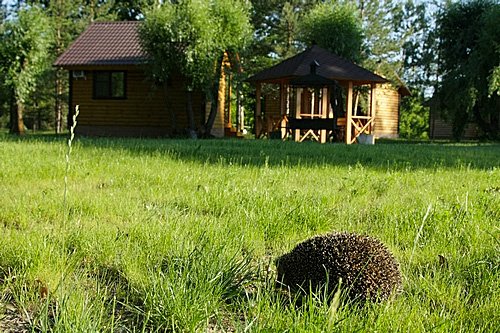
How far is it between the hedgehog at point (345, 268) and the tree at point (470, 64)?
853 inches

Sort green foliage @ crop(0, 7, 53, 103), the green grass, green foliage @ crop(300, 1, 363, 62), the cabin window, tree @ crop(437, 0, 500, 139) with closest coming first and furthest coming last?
the green grass → tree @ crop(437, 0, 500, 139) → the cabin window → green foliage @ crop(0, 7, 53, 103) → green foliage @ crop(300, 1, 363, 62)

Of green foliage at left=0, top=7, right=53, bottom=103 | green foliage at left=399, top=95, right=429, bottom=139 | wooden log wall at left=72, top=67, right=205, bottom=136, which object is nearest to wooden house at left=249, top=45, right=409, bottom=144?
wooden log wall at left=72, top=67, right=205, bottom=136

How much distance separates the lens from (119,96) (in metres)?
24.8

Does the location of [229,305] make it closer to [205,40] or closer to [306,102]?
[205,40]

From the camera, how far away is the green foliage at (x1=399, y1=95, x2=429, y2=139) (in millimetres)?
42969

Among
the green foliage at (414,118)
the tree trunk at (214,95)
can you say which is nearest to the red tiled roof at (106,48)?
the tree trunk at (214,95)

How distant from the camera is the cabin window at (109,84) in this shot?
2478 cm

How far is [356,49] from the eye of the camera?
27281 millimetres

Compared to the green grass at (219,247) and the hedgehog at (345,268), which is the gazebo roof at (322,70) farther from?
the hedgehog at (345,268)

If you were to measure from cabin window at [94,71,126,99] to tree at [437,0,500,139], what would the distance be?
48.3ft

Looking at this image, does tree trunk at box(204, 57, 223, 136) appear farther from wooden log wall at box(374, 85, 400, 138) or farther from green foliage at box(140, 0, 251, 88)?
wooden log wall at box(374, 85, 400, 138)

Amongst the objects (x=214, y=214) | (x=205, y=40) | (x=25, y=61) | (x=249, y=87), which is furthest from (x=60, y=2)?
(x=214, y=214)

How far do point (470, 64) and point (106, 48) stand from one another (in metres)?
16.4

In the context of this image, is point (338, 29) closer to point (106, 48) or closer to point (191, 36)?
point (191, 36)
